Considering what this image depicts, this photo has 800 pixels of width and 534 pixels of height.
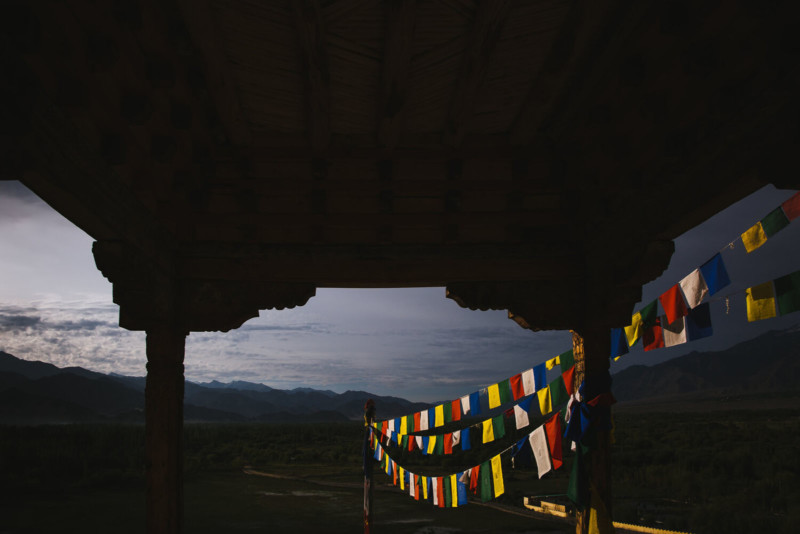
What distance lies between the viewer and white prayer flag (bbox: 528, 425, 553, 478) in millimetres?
5539

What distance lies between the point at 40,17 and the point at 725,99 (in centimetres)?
338

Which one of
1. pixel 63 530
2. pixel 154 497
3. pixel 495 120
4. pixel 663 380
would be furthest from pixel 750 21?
pixel 663 380

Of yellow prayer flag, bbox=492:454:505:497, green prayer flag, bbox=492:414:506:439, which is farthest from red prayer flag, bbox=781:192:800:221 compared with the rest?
green prayer flag, bbox=492:414:506:439

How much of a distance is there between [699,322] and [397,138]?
9.69 ft

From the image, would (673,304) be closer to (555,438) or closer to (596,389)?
(596,389)

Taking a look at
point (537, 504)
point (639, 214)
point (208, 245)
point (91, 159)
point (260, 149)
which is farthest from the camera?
point (537, 504)

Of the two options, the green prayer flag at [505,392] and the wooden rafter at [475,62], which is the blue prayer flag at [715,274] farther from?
the green prayer flag at [505,392]

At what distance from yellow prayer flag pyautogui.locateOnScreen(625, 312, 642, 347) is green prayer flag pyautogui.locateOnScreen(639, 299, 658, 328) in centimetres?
5

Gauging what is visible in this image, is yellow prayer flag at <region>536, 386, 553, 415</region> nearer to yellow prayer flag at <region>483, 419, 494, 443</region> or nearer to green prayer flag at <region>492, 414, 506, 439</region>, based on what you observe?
green prayer flag at <region>492, 414, 506, 439</region>

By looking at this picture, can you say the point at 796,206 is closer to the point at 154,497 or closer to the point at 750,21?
the point at 750,21

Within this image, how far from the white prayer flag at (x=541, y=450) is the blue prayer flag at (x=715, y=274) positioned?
2117mm

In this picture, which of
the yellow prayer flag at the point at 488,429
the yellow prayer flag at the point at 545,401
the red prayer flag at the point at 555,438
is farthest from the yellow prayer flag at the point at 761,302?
the yellow prayer flag at the point at 488,429

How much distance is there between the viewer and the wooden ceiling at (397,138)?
9.27 ft

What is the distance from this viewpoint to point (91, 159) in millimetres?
3412
